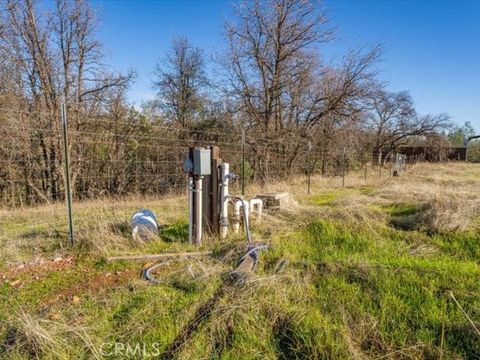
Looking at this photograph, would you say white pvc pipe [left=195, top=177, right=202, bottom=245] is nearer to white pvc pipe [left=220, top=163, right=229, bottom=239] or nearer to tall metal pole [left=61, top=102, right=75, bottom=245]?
white pvc pipe [left=220, top=163, right=229, bottom=239]

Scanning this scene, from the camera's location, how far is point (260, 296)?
237 cm

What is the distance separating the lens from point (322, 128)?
47.1ft

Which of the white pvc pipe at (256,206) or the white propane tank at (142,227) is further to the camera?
the white pvc pipe at (256,206)

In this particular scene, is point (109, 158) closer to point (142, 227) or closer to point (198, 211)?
point (142, 227)

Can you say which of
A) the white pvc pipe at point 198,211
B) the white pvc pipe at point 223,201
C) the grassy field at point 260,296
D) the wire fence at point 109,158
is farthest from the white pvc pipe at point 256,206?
the wire fence at point 109,158

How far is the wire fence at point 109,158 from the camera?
316 inches

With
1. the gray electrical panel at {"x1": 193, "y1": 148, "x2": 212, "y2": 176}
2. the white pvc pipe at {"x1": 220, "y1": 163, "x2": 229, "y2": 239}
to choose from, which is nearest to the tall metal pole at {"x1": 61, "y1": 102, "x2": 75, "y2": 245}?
the gray electrical panel at {"x1": 193, "y1": 148, "x2": 212, "y2": 176}

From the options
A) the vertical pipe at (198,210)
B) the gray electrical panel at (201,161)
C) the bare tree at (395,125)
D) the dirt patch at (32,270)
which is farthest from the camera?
the bare tree at (395,125)

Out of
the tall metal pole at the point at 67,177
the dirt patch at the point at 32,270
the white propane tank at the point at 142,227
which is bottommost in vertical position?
the dirt patch at the point at 32,270

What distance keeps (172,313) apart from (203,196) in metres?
2.04

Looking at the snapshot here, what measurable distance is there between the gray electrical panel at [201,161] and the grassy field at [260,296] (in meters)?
0.92

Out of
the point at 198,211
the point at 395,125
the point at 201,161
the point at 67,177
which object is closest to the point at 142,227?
the point at 198,211

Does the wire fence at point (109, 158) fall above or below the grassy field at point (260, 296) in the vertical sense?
above

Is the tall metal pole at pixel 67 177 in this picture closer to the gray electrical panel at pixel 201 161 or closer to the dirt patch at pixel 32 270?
the dirt patch at pixel 32 270
